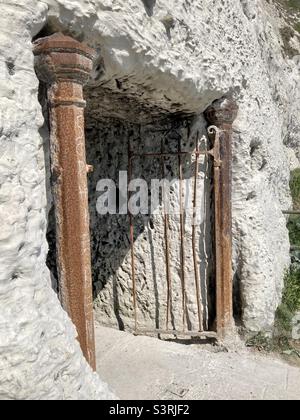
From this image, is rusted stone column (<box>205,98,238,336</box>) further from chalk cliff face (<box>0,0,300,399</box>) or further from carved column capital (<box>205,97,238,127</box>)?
chalk cliff face (<box>0,0,300,399</box>)

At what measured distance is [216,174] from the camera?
361cm

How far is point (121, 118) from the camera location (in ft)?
11.6

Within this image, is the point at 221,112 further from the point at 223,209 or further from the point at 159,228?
the point at 159,228

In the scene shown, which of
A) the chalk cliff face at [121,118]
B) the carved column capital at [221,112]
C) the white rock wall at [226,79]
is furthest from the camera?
the carved column capital at [221,112]

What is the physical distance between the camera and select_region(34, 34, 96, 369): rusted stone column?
1874 mm

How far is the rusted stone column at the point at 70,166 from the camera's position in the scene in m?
1.87

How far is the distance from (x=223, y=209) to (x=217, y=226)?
162 mm

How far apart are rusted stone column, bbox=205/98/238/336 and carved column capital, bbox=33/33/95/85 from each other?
1.82m

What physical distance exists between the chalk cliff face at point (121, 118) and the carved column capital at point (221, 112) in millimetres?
108

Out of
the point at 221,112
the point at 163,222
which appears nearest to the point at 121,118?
the point at 221,112

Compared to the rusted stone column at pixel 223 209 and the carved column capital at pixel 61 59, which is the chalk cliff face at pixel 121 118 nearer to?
the carved column capital at pixel 61 59

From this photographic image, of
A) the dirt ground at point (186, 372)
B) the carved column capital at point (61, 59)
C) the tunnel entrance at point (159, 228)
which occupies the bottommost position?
the dirt ground at point (186, 372)

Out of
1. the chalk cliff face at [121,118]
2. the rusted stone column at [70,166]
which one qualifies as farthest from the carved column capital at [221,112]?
the rusted stone column at [70,166]
